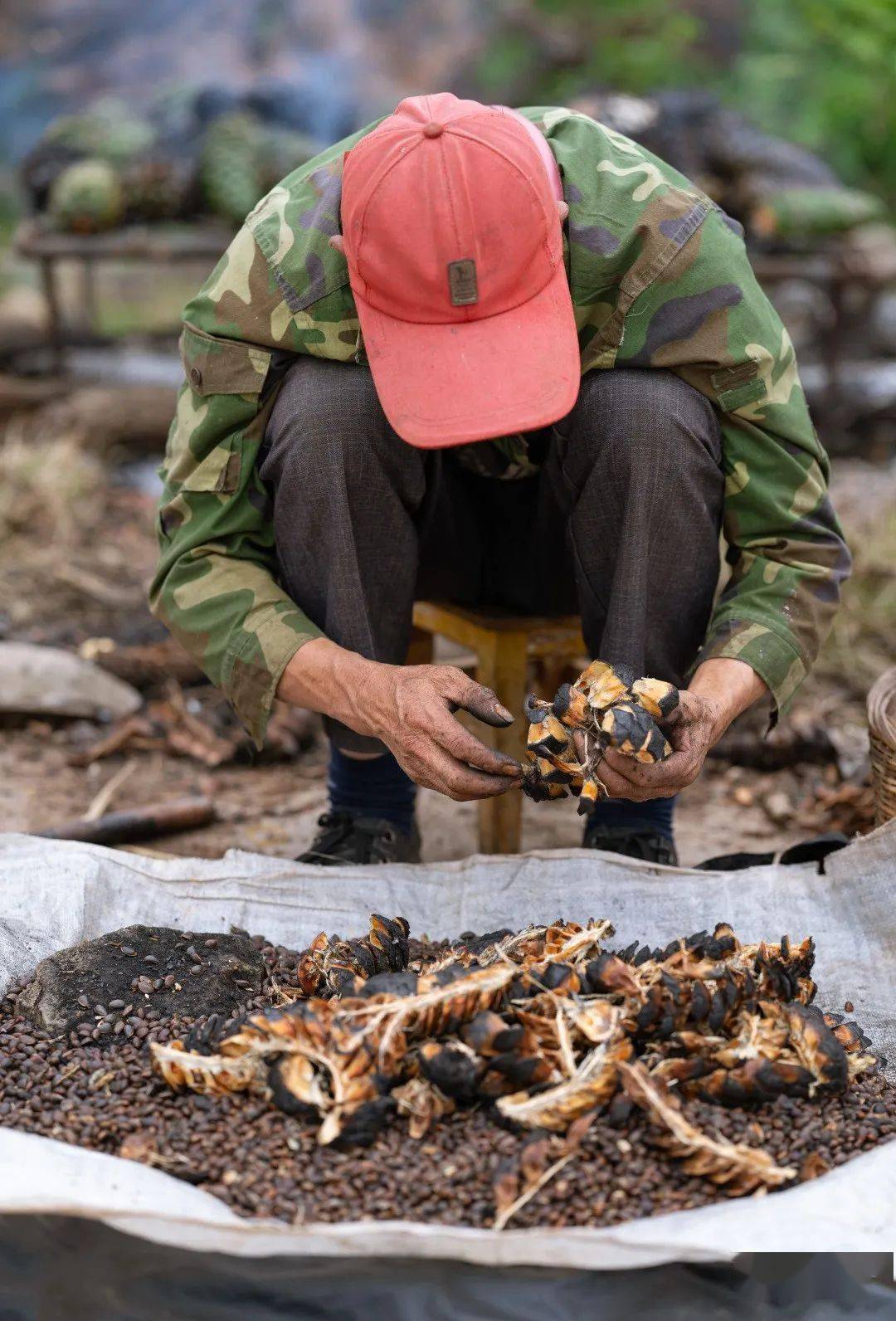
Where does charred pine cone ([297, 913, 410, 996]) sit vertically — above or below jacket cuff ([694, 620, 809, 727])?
below

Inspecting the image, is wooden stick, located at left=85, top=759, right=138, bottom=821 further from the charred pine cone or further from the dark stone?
the charred pine cone

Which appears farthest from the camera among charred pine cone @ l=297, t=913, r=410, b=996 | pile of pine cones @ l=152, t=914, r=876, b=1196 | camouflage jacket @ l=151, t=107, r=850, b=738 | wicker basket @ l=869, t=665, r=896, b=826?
wicker basket @ l=869, t=665, r=896, b=826

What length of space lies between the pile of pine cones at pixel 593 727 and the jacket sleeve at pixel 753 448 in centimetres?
31

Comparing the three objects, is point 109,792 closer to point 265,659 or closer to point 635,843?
point 265,659

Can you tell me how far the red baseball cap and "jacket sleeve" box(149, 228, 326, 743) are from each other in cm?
29

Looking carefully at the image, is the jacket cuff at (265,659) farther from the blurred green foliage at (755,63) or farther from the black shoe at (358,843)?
the blurred green foliage at (755,63)

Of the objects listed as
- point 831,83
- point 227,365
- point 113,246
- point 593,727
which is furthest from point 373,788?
point 831,83

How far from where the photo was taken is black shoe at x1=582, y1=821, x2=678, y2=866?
7.76 feet

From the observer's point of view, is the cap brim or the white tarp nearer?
the cap brim

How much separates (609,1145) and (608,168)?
4.59ft

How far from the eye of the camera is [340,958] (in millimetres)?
1910

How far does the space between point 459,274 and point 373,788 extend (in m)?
1.01

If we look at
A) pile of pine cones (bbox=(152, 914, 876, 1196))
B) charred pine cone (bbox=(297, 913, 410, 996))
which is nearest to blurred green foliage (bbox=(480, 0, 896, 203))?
charred pine cone (bbox=(297, 913, 410, 996))

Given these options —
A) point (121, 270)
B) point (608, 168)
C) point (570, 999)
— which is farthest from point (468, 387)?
point (121, 270)
